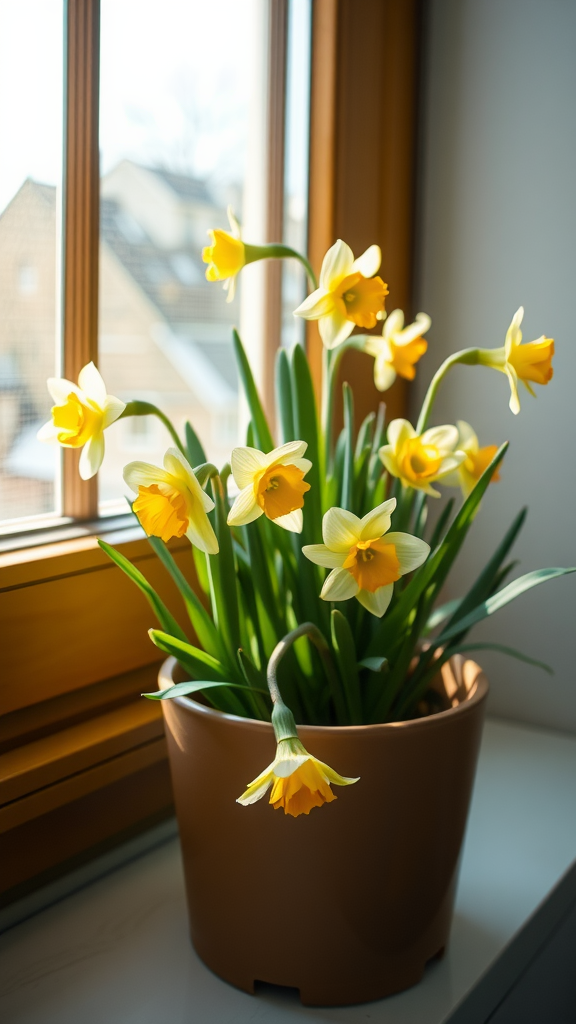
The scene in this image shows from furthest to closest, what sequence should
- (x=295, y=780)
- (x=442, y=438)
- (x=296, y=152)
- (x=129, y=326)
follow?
(x=296, y=152)
(x=129, y=326)
(x=442, y=438)
(x=295, y=780)

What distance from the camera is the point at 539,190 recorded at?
38.4 inches

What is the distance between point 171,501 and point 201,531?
3cm

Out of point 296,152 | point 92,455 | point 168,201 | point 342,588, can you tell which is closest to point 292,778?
point 342,588

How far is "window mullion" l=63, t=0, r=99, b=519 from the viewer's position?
2.23ft

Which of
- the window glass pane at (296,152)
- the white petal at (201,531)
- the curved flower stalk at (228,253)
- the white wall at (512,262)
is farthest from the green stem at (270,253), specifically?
the white wall at (512,262)

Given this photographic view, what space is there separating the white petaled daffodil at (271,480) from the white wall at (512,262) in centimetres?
59

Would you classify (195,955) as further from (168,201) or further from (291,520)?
(168,201)

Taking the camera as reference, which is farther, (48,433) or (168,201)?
(168,201)

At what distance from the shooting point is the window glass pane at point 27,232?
25.8 inches

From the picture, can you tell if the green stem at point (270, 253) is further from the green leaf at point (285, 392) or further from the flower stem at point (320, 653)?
the flower stem at point (320, 653)

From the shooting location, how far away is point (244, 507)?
1.59ft

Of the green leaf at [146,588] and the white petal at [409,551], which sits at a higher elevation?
the white petal at [409,551]

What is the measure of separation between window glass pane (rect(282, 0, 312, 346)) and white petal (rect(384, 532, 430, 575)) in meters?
0.49

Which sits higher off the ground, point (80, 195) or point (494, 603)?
point (80, 195)
